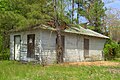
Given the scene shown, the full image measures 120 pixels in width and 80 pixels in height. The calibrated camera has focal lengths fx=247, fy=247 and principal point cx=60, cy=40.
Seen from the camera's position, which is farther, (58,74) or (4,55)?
(4,55)

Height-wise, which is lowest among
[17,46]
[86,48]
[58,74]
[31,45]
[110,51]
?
[58,74]

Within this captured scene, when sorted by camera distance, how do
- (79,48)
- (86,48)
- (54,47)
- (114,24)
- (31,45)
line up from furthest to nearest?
(114,24) < (86,48) < (79,48) < (31,45) < (54,47)

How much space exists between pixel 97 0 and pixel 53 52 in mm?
19211

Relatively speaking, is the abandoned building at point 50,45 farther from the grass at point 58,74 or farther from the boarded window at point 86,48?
the grass at point 58,74

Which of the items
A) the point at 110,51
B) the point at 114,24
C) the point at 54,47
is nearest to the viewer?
the point at 54,47

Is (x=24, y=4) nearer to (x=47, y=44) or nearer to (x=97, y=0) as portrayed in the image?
(x=47, y=44)

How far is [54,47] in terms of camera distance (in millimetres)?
19688

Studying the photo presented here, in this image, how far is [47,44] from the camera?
19.2 metres

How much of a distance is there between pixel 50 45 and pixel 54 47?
449 millimetres

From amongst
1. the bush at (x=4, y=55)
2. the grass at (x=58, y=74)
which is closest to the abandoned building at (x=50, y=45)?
the bush at (x=4, y=55)

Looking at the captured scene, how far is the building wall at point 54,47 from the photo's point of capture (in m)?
18.9

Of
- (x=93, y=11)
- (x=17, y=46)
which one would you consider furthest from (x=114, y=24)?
(x=17, y=46)

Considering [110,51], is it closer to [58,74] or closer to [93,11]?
[93,11]

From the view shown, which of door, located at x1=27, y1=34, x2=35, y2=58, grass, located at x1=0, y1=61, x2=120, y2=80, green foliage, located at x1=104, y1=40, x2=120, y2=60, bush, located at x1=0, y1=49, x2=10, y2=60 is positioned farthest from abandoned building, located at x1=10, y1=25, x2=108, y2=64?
grass, located at x1=0, y1=61, x2=120, y2=80
